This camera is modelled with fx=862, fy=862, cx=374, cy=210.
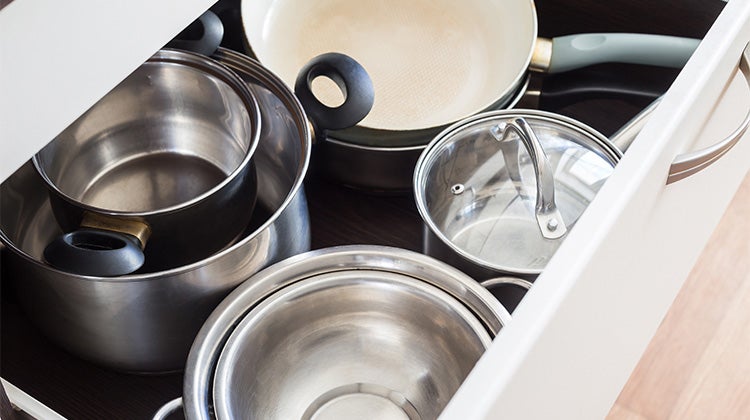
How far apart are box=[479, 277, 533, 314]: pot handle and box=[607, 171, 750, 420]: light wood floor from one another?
0.40 m

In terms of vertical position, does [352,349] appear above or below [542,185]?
below

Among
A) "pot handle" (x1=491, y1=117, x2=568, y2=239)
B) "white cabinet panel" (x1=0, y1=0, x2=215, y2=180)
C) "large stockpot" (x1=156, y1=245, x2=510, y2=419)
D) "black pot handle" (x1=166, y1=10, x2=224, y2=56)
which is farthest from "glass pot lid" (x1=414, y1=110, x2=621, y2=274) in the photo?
"white cabinet panel" (x1=0, y1=0, x2=215, y2=180)

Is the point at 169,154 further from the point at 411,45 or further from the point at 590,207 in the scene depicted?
the point at 590,207

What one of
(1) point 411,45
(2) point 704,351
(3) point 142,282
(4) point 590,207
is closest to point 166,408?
(3) point 142,282

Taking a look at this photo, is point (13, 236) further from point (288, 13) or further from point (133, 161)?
point (288, 13)

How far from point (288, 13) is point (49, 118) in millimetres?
503

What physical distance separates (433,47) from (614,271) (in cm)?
46

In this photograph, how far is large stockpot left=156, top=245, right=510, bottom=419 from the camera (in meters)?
0.62

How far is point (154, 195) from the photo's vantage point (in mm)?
776

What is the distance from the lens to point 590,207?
438 millimetres

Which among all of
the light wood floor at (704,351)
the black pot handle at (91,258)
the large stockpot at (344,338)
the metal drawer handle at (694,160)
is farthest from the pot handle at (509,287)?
the light wood floor at (704,351)

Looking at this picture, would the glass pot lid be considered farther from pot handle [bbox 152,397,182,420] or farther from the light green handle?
pot handle [bbox 152,397,182,420]

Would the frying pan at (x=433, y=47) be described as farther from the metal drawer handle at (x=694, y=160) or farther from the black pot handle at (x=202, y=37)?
the metal drawer handle at (x=694, y=160)

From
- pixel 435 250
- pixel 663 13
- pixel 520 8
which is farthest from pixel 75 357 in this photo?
pixel 663 13
